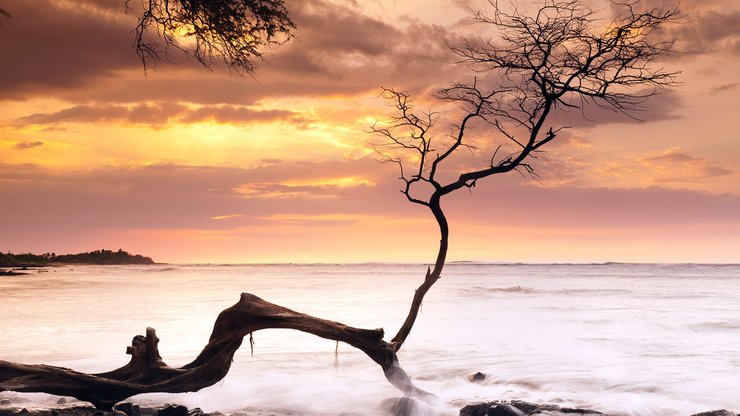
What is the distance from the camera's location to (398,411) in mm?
8516

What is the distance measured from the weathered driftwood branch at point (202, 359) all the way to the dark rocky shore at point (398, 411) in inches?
8.3

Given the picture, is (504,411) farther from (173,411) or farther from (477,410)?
(173,411)

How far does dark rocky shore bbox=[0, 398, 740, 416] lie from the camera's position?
23.7 ft

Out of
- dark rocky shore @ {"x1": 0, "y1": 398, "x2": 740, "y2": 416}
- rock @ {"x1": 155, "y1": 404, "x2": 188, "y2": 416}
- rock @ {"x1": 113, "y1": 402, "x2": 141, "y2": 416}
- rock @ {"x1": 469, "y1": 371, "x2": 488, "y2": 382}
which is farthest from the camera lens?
rock @ {"x1": 469, "y1": 371, "x2": 488, "y2": 382}

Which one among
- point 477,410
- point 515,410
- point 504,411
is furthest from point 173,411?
point 515,410

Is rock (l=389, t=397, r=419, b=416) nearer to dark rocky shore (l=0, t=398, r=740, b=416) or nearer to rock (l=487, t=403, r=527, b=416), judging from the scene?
dark rocky shore (l=0, t=398, r=740, b=416)

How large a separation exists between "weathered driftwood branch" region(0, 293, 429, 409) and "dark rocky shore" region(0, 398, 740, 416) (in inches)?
8.3

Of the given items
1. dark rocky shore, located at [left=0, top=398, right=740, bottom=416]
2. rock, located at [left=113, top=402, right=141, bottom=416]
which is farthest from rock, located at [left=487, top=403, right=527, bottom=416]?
rock, located at [left=113, top=402, right=141, bottom=416]

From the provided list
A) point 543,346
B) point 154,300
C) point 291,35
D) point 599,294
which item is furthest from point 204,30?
point 599,294

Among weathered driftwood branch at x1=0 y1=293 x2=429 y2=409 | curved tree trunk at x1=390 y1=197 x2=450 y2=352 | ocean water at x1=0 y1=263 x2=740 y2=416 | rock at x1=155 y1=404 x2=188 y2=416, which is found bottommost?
ocean water at x1=0 y1=263 x2=740 y2=416

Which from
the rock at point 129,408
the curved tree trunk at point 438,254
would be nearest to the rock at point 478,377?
the curved tree trunk at point 438,254

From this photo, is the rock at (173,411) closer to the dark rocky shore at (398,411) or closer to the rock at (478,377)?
the dark rocky shore at (398,411)

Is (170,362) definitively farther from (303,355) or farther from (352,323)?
(352,323)

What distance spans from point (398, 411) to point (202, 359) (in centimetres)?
267
